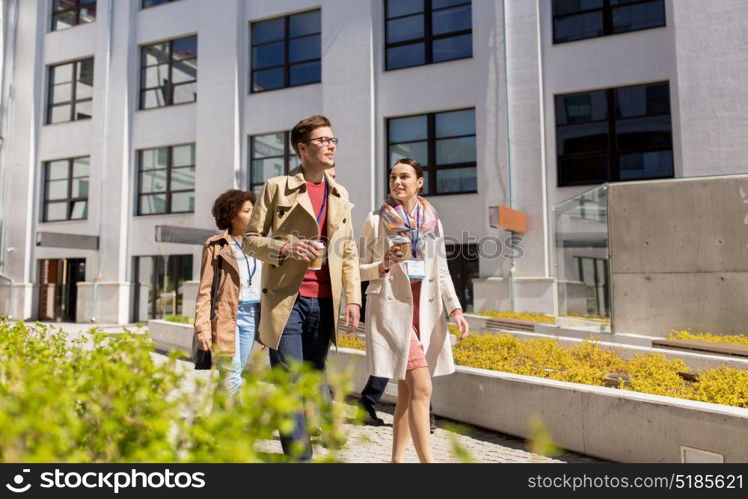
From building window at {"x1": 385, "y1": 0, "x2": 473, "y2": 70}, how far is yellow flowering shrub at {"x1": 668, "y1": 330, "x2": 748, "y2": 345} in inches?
421

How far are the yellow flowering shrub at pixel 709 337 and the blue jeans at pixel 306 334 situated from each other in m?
6.63

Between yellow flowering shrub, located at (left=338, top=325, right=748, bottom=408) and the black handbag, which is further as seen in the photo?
yellow flowering shrub, located at (left=338, top=325, right=748, bottom=408)

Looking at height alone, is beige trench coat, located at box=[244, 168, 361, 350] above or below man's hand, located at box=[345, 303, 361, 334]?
above

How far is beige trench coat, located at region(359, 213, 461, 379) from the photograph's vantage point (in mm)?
3893

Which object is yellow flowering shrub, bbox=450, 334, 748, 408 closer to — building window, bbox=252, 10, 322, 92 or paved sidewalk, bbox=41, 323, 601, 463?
paved sidewalk, bbox=41, 323, 601, 463

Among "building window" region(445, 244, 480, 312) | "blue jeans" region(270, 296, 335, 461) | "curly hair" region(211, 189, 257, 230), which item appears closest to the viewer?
"blue jeans" region(270, 296, 335, 461)

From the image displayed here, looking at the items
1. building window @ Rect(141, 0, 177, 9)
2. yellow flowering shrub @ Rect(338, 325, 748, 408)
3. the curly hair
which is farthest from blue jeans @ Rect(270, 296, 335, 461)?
building window @ Rect(141, 0, 177, 9)

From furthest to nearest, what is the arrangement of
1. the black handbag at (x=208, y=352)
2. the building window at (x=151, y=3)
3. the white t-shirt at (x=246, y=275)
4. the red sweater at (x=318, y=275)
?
the building window at (x=151, y=3) → the white t-shirt at (x=246, y=275) → the black handbag at (x=208, y=352) → the red sweater at (x=318, y=275)

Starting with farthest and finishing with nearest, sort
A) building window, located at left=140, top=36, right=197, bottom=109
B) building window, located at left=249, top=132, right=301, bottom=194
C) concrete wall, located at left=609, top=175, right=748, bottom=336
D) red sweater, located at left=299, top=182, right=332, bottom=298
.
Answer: building window, located at left=140, top=36, right=197, bottom=109, building window, located at left=249, top=132, right=301, bottom=194, concrete wall, located at left=609, top=175, right=748, bottom=336, red sweater, located at left=299, top=182, right=332, bottom=298

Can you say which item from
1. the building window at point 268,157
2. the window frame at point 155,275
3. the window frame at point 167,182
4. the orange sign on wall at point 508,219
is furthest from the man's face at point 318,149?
the window frame at point 167,182

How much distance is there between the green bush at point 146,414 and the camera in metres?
1.50

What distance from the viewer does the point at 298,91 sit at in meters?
19.8

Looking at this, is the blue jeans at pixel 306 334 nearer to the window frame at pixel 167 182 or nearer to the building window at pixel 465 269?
the building window at pixel 465 269
